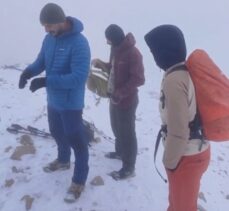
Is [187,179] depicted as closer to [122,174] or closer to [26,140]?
[122,174]

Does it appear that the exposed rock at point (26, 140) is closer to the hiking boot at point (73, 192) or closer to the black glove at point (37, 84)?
the hiking boot at point (73, 192)

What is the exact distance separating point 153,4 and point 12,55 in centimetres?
1278

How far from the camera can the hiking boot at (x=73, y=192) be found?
16.8 ft

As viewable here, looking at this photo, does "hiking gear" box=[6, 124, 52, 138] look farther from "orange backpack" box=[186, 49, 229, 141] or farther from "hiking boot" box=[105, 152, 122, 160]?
"orange backpack" box=[186, 49, 229, 141]

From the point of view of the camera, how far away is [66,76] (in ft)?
14.9

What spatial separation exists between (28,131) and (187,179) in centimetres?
385

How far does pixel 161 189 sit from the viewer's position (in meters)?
5.75

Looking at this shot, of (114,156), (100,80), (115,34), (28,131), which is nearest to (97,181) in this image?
(114,156)

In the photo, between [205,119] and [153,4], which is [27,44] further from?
[205,119]

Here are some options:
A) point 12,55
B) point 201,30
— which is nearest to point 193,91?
point 12,55

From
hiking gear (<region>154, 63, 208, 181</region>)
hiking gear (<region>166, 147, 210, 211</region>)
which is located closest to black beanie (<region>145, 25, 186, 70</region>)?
hiking gear (<region>154, 63, 208, 181</region>)

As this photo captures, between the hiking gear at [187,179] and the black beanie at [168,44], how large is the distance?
0.91 m

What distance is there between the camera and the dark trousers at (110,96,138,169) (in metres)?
5.49

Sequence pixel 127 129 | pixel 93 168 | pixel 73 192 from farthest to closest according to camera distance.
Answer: pixel 93 168, pixel 127 129, pixel 73 192
